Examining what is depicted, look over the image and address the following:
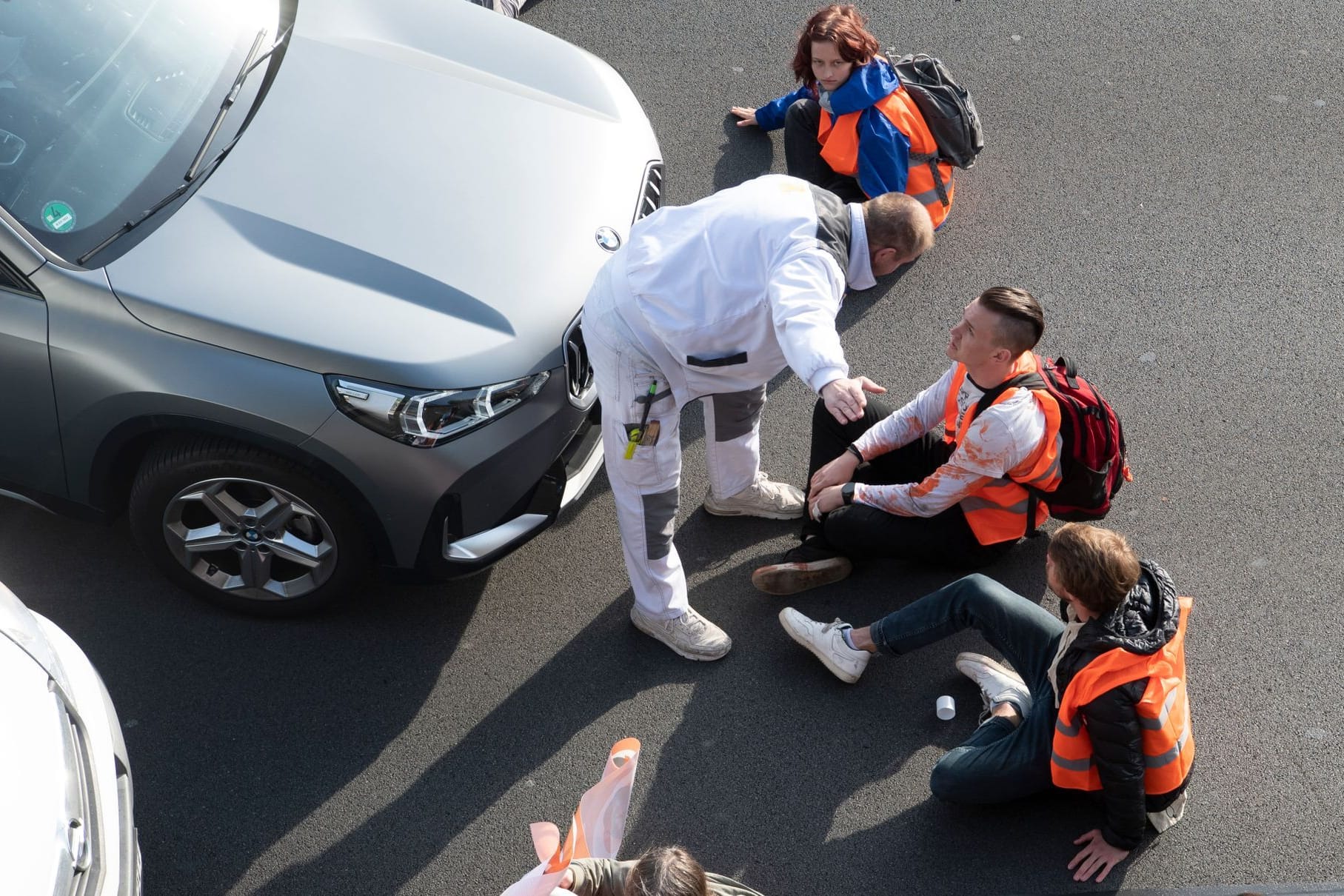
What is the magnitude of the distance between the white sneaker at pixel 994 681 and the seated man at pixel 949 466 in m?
0.41

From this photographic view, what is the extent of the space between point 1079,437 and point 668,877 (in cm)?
212

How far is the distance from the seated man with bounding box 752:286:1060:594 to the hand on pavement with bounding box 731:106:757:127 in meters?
2.20

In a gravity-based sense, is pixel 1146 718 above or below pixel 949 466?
below

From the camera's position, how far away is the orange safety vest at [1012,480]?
12.4 feet

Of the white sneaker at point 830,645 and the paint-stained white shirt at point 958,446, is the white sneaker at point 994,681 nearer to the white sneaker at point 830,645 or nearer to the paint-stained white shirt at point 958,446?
the white sneaker at point 830,645

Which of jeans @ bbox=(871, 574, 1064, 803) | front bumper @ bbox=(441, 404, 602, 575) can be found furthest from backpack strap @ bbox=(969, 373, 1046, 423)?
front bumper @ bbox=(441, 404, 602, 575)

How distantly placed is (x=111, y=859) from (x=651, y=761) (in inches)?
63.8

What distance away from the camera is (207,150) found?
3.74 meters

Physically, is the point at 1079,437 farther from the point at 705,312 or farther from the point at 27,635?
the point at 27,635

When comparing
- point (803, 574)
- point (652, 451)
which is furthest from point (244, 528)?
point (803, 574)

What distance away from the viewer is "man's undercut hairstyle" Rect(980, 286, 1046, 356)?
3.65 meters

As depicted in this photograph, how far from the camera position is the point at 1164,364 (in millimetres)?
5105

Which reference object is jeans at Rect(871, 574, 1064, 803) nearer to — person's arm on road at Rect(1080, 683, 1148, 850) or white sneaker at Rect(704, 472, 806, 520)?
person's arm on road at Rect(1080, 683, 1148, 850)

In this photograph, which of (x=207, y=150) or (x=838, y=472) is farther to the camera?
(x=838, y=472)
